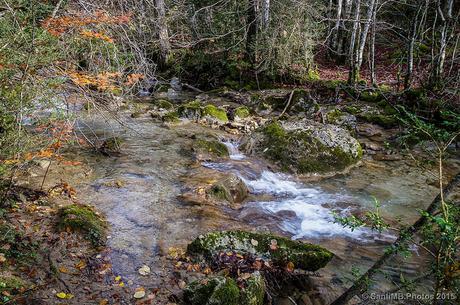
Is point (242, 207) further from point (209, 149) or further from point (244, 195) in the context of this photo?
point (209, 149)

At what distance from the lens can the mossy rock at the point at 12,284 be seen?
11.0ft

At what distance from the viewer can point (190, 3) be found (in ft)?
57.7

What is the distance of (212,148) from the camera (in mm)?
8883

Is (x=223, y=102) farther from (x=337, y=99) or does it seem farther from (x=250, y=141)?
(x=250, y=141)

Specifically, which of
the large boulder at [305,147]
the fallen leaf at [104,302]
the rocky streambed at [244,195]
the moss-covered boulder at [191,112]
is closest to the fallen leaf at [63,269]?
the rocky streambed at [244,195]

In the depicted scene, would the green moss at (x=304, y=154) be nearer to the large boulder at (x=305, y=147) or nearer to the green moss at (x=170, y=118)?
the large boulder at (x=305, y=147)

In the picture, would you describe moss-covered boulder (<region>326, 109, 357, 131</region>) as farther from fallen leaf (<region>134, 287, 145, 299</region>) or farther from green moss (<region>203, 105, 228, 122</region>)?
fallen leaf (<region>134, 287, 145, 299</region>)

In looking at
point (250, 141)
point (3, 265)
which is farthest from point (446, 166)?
point (3, 265)

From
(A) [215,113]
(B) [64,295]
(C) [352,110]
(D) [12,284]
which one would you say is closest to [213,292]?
(B) [64,295]

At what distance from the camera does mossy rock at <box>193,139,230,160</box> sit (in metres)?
8.62

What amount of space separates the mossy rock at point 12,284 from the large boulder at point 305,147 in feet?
19.2

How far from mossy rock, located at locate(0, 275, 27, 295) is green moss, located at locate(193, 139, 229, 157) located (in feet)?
17.9

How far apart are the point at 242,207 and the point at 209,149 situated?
271 cm

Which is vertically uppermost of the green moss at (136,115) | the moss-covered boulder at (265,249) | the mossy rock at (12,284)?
the mossy rock at (12,284)
